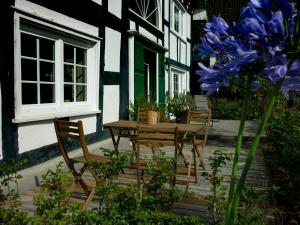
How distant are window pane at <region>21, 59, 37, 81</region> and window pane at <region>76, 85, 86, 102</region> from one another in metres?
1.28

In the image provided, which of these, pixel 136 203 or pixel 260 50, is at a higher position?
pixel 260 50

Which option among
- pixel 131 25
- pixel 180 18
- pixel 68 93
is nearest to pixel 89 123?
pixel 68 93

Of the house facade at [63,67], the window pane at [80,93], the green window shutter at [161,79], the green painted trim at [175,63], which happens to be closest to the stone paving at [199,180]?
the house facade at [63,67]

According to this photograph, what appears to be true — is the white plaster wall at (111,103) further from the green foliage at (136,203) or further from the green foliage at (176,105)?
the green foliage at (136,203)

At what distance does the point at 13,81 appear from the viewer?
4035 mm

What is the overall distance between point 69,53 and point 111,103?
63.8 inches

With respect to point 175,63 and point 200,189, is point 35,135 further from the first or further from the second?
point 175,63

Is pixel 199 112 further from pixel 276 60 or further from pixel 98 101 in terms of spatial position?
pixel 276 60

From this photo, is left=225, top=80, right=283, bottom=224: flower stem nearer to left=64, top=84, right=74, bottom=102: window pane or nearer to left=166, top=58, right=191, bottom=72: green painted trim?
left=64, top=84, right=74, bottom=102: window pane

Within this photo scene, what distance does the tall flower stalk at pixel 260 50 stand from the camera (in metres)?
0.99

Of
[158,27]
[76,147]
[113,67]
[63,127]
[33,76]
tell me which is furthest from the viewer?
[158,27]

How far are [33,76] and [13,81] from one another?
0.63 metres

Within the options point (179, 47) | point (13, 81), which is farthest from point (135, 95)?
point (179, 47)

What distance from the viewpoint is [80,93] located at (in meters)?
5.99
